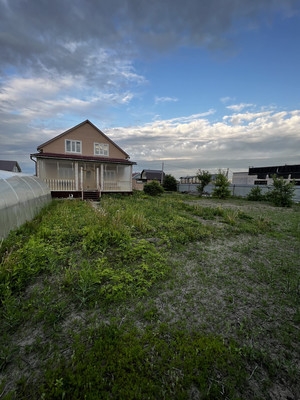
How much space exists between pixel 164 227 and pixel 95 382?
4.61 meters

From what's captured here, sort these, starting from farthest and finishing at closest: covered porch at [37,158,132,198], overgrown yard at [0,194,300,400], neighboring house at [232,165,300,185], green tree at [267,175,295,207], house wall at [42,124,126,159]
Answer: neighboring house at [232,165,300,185] → house wall at [42,124,126,159] → green tree at [267,175,295,207] → covered porch at [37,158,132,198] → overgrown yard at [0,194,300,400]

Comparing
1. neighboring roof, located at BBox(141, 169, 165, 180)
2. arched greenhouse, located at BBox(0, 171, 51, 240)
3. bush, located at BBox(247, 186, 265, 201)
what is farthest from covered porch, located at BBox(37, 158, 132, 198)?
neighboring roof, located at BBox(141, 169, 165, 180)

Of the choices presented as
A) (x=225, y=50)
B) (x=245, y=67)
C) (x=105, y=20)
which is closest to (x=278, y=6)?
(x=225, y=50)

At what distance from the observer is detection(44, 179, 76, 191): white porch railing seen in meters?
12.2

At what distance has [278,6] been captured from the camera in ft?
18.8

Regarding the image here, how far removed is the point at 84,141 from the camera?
50.1ft

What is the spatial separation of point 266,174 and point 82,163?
30.8m

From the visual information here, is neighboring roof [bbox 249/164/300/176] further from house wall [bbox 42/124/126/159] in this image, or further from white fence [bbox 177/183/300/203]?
house wall [bbox 42/124/126/159]

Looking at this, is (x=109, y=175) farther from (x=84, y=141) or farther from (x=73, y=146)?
(x=73, y=146)

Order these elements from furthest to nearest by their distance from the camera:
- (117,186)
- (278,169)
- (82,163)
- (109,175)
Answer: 1. (278,169)
2. (109,175)
3. (82,163)
4. (117,186)

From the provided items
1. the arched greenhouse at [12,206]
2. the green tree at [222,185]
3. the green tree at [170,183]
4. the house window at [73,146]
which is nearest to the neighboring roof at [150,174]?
the green tree at [170,183]

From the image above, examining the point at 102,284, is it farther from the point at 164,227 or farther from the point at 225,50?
the point at 225,50

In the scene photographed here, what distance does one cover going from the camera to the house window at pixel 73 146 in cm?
1462

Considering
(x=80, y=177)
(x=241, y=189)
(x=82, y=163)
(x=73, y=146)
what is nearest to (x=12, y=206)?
(x=80, y=177)
